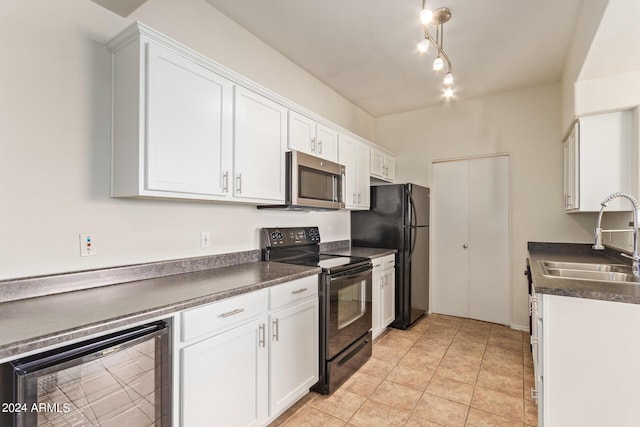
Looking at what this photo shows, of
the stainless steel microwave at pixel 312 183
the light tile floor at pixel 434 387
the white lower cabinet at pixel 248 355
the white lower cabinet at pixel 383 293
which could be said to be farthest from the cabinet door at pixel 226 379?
the white lower cabinet at pixel 383 293

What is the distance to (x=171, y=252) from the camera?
1996 millimetres

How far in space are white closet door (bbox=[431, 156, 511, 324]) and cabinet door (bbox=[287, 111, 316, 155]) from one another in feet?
7.16

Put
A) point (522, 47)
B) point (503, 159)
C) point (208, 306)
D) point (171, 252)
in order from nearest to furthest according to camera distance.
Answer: point (208, 306), point (171, 252), point (522, 47), point (503, 159)

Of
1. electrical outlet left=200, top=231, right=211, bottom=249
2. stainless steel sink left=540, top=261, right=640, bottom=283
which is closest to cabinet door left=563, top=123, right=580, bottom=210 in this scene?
stainless steel sink left=540, top=261, right=640, bottom=283

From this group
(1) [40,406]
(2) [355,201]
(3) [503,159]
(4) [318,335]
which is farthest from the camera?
(3) [503,159]

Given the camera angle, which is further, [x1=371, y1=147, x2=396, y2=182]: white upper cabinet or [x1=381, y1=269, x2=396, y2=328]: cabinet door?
[x1=371, y1=147, x2=396, y2=182]: white upper cabinet

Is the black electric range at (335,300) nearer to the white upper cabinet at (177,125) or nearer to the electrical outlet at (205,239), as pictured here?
the electrical outlet at (205,239)

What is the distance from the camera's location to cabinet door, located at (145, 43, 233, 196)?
1.61 m

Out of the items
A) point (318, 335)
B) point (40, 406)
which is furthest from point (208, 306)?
point (318, 335)

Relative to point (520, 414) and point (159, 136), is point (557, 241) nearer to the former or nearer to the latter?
point (520, 414)

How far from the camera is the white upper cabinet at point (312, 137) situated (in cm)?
255

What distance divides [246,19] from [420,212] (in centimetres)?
272

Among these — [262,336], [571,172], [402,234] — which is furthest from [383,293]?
[571,172]

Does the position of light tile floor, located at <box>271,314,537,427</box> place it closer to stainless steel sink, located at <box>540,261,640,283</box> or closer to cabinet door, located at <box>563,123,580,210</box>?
stainless steel sink, located at <box>540,261,640,283</box>
